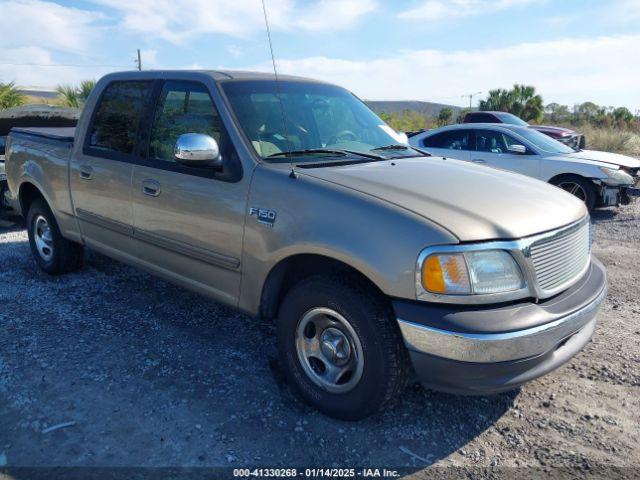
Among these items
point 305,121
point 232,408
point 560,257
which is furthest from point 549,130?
point 232,408

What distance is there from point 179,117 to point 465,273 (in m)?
2.37

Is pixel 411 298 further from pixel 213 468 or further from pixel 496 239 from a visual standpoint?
pixel 213 468

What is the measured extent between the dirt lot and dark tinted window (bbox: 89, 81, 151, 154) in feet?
4.67

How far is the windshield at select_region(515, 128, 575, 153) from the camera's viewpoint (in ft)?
29.5

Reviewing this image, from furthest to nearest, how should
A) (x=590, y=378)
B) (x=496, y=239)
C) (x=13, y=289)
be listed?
(x=13, y=289)
(x=590, y=378)
(x=496, y=239)

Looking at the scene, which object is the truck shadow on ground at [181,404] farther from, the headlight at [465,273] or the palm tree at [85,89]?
the palm tree at [85,89]

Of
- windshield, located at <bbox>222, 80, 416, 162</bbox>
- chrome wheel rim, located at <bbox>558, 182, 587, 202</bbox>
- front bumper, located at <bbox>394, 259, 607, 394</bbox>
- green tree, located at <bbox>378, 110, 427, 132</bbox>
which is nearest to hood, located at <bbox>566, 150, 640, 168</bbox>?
chrome wheel rim, located at <bbox>558, 182, 587, 202</bbox>

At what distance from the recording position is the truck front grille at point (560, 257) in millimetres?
2639

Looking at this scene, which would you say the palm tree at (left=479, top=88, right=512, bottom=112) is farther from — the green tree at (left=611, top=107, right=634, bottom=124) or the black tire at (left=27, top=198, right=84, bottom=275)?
the black tire at (left=27, top=198, right=84, bottom=275)

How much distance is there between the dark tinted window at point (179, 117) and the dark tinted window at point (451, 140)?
660 cm

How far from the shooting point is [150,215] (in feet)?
12.5

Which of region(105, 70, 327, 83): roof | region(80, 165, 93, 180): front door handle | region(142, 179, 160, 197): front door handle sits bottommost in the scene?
region(142, 179, 160, 197): front door handle

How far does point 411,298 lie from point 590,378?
1763mm

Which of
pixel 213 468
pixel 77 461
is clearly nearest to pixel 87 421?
pixel 77 461
